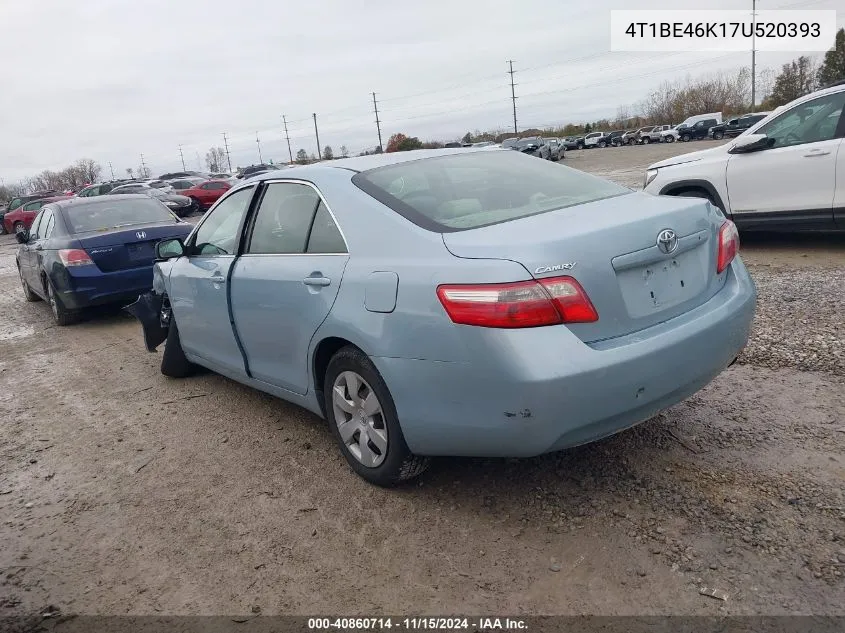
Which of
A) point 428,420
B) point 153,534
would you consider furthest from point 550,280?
point 153,534

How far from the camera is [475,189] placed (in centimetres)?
344

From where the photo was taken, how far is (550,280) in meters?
2.58

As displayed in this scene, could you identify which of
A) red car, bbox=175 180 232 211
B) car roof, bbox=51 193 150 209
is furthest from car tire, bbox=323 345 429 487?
red car, bbox=175 180 232 211

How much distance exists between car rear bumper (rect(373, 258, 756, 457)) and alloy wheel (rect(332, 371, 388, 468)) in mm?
244

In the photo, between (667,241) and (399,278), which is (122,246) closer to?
(399,278)

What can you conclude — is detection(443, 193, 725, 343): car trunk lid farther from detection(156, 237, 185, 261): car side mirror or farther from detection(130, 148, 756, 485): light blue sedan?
detection(156, 237, 185, 261): car side mirror

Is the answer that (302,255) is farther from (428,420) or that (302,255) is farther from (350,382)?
(428,420)

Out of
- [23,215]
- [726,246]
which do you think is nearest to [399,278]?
[726,246]

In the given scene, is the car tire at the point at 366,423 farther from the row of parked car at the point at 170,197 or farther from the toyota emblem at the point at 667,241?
the row of parked car at the point at 170,197

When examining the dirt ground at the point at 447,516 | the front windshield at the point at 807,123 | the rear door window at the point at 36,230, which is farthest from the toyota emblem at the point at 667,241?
the rear door window at the point at 36,230

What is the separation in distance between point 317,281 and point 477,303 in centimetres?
104

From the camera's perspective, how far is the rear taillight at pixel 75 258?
7586 millimetres


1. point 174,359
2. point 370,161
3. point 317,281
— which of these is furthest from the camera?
point 174,359

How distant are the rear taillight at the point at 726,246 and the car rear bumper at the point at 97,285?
21.3 ft
